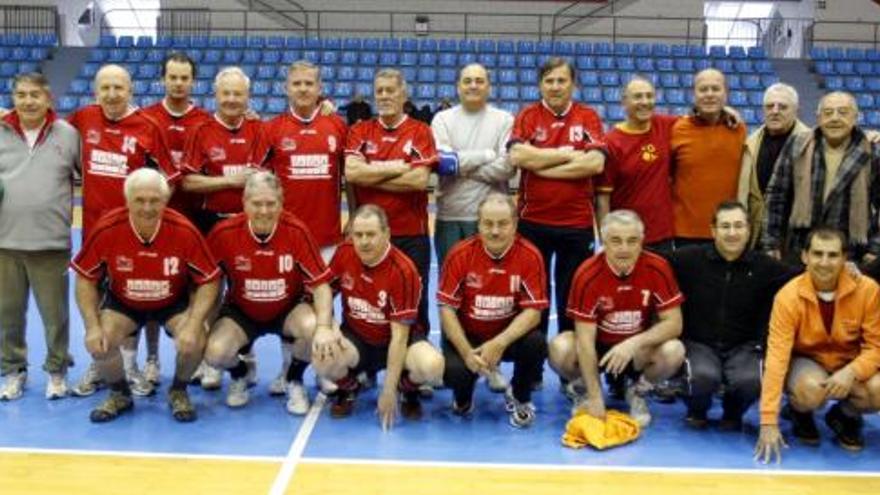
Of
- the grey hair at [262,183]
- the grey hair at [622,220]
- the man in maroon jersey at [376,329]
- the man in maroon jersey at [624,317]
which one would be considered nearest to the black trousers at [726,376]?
the man in maroon jersey at [624,317]

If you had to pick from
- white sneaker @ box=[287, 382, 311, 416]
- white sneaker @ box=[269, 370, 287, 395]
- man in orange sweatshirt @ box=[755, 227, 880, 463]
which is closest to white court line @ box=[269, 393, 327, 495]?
white sneaker @ box=[287, 382, 311, 416]

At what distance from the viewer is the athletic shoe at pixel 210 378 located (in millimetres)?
4602

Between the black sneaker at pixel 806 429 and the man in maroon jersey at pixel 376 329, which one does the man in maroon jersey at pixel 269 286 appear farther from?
the black sneaker at pixel 806 429

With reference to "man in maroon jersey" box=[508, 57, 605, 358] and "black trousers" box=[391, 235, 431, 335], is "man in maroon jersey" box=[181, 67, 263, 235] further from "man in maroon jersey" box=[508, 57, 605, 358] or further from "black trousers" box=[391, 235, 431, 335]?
"man in maroon jersey" box=[508, 57, 605, 358]

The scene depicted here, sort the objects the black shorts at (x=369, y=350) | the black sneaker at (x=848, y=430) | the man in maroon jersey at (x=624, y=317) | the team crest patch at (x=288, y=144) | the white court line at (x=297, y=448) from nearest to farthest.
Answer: the white court line at (x=297, y=448) → the black sneaker at (x=848, y=430) → the man in maroon jersey at (x=624, y=317) → the black shorts at (x=369, y=350) → the team crest patch at (x=288, y=144)

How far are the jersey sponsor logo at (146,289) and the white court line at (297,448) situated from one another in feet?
3.02

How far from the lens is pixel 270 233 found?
417cm

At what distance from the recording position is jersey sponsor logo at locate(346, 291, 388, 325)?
4.16 m

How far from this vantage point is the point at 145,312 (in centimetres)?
425

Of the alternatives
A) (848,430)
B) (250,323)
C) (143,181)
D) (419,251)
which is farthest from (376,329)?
(848,430)

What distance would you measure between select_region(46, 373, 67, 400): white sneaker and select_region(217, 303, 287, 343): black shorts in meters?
0.91

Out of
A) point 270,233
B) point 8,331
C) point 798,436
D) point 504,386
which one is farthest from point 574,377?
point 8,331

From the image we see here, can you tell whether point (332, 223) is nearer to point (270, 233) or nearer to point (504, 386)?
point (270, 233)

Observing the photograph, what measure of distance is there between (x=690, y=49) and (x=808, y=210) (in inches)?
532
